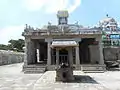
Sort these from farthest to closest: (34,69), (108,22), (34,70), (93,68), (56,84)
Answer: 1. (108,22)
2. (93,68)
3. (34,69)
4. (34,70)
5. (56,84)

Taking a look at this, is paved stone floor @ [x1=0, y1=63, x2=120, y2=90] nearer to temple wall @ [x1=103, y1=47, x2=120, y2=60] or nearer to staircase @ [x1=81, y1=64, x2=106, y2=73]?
staircase @ [x1=81, y1=64, x2=106, y2=73]

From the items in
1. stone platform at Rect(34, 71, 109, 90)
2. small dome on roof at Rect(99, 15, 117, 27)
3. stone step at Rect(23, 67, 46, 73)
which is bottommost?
stone platform at Rect(34, 71, 109, 90)

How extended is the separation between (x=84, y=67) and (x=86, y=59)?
1002cm

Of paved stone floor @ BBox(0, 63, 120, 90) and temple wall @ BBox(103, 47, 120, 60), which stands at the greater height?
temple wall @ BBox(103, 47, 120, 60)

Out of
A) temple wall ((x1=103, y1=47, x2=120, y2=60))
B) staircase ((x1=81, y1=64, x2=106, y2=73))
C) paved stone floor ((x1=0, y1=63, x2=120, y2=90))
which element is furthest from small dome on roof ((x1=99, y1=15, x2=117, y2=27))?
paved stone floor ((x1=0, y1=63, x2=120, y2=90))

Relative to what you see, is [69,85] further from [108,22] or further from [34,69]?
[108,22]

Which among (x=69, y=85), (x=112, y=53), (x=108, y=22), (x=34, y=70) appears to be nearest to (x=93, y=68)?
(x=34, y=70)

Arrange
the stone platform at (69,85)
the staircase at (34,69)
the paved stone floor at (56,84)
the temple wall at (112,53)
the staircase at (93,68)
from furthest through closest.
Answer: the temple wall at (112,53)
the staircase at (93,68)
the staircase at (34,69)
the paved stone floor at (56,84)
the stone platform at (69,85)

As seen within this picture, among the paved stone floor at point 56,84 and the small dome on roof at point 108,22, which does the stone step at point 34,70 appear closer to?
A: the paved stone floor at point 56,84

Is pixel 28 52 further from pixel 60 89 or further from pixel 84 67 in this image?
pixel 60 89

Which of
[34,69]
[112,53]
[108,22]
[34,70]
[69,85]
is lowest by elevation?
[69,85]

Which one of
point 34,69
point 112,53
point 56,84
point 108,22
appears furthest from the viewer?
point 108,22

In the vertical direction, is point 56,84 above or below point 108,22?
below

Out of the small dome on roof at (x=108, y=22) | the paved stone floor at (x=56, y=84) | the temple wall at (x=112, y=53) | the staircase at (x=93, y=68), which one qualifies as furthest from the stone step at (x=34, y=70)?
the small dome on roof at (x=108, y=22)
